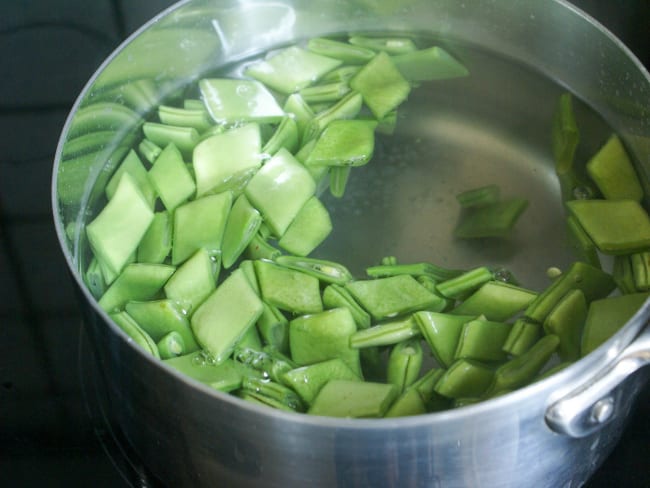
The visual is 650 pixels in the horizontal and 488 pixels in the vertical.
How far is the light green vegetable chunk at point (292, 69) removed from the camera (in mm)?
1276

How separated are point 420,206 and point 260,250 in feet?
0.76

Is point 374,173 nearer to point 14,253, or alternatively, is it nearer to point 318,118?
point 318,118

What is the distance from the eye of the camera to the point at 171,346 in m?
0.93

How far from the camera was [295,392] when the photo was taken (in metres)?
0.90

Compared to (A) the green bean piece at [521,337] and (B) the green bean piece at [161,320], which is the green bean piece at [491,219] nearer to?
(A) the green bean piece at [521,337]

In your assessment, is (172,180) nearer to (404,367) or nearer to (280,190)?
(280,190)

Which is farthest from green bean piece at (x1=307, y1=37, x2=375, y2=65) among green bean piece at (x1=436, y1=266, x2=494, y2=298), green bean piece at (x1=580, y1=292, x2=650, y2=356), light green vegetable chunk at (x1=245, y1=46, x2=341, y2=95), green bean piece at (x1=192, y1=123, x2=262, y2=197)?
green bean piece at (x1=580, y1=292, x2=650, y2=356)

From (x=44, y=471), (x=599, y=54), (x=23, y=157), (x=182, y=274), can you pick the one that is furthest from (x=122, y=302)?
(x=599, y=54)

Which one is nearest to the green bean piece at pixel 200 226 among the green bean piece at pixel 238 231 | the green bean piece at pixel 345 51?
the green bean piece at pixel 238 231

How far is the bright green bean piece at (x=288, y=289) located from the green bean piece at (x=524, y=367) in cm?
23

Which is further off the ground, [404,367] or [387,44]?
[387,44]

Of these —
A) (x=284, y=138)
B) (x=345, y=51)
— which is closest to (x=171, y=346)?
(x=284, y=138)

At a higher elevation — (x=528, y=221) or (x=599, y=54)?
(x=599, y=54)

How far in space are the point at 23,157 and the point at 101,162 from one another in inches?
5.0
